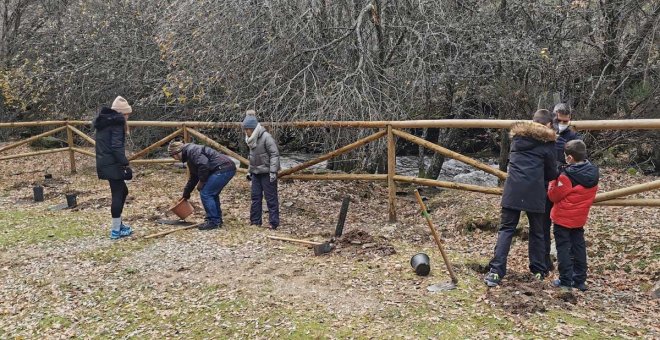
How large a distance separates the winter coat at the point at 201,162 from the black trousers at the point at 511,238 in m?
3.37

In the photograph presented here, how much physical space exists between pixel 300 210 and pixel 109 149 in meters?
2.83

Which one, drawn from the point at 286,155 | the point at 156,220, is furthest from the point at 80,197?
the point at 286,155

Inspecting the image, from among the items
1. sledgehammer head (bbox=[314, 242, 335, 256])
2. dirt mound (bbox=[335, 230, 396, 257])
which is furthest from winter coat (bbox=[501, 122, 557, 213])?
sledgehammer head (bbox=[314, 242, 335, 256])

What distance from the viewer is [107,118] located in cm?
613

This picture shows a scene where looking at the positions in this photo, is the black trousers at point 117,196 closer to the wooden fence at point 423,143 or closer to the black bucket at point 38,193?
the wooden fence at point 423,143

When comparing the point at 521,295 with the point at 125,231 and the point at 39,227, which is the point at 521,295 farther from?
the point at 39,227

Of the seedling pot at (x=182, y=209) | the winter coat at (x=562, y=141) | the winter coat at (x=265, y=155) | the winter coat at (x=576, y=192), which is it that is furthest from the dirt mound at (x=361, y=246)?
the seedling pot at (x=182, y=209)

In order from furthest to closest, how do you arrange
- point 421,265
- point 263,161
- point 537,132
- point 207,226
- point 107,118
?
point 263,161
point 207,226
point 107,118
point 421,265
point 537,132

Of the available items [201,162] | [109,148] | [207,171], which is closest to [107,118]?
[109,148]

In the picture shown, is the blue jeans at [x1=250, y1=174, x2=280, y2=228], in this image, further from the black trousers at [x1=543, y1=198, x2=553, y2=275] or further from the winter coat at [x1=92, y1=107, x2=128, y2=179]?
the black trousers at [x1=543, y1=198, x2=553, y2=275]

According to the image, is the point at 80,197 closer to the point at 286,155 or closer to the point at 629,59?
the point at 286,155

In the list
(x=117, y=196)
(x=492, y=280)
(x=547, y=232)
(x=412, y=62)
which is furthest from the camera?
(x=412, y=62)

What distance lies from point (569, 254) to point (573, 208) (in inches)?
15.7

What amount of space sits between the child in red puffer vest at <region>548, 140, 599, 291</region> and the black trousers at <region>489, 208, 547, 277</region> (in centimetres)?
14
